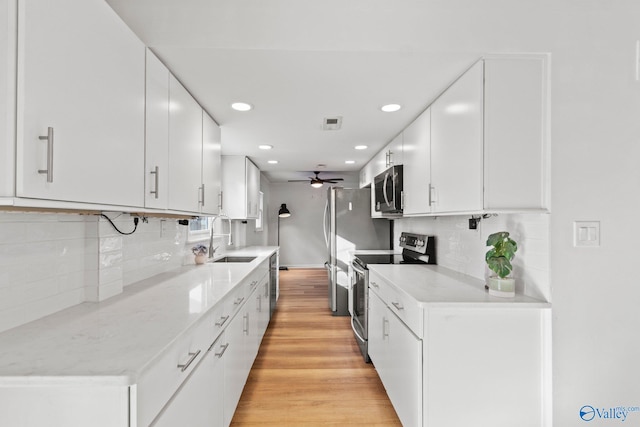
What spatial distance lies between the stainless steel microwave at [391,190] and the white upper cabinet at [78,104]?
6.50ft

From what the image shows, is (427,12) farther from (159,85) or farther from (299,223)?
(299,223)

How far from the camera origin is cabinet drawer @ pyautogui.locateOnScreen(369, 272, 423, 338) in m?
1.62

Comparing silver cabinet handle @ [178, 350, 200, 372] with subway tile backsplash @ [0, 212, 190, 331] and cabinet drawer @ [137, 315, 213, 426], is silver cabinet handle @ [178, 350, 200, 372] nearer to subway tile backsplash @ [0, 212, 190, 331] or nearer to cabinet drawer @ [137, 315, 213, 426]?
cabinet drawer @ [137, 315, 213, 426]

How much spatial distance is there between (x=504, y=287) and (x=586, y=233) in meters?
0.45

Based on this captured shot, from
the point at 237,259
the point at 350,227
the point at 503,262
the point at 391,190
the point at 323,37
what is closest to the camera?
the point at 323,37

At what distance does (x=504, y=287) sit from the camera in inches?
64.7

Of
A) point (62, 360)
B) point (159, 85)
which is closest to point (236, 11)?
point (159, 85)

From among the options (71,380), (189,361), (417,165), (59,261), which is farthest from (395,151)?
(71,380)

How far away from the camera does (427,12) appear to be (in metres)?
1.54

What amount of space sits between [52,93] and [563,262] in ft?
6.93

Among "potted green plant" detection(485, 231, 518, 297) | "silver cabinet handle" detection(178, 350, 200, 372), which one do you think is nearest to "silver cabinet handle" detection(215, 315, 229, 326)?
"silver cabinet handle" detection(178, 350, 200, 372)

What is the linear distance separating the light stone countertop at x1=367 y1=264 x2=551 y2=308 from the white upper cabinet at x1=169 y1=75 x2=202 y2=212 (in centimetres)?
139

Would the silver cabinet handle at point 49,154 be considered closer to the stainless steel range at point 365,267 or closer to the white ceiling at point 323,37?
the white ceiling at point 323,37
